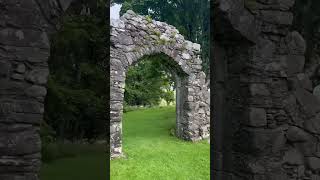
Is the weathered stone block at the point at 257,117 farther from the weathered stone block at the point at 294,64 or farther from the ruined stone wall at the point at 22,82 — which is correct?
the ruined stone wall at the point at 22,82

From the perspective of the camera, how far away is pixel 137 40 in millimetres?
10164

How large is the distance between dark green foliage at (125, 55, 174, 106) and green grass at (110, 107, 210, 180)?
2124mm

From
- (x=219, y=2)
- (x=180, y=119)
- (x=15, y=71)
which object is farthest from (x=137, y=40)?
(x=15, y=71)

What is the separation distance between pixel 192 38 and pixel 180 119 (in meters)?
8.35

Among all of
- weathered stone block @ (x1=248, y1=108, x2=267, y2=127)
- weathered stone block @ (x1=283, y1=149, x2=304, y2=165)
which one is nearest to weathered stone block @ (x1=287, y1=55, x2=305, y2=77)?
weathered stone block @ (x1=248, y1=108, x2=267, y2=127)

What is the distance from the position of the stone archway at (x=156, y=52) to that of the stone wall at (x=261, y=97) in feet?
19.5

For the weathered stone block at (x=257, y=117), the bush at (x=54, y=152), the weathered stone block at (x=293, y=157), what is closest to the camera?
the bush at (x=54, y=152)

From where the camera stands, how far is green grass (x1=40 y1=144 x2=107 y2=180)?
3.11 meters

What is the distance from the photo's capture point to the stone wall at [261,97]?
3.55 m

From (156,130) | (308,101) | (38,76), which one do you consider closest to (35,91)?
(38,76)

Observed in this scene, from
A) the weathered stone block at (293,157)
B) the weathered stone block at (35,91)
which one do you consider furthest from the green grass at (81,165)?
the weathered stone block at (293,157)

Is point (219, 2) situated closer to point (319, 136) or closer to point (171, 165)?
point (319, 136)

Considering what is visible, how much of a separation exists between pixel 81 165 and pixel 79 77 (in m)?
0.71

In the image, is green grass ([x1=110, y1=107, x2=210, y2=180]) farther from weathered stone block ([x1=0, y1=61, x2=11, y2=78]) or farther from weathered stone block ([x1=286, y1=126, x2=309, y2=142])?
weathered stone block ([x1=0, y1=61, x2=11, y2=78])
